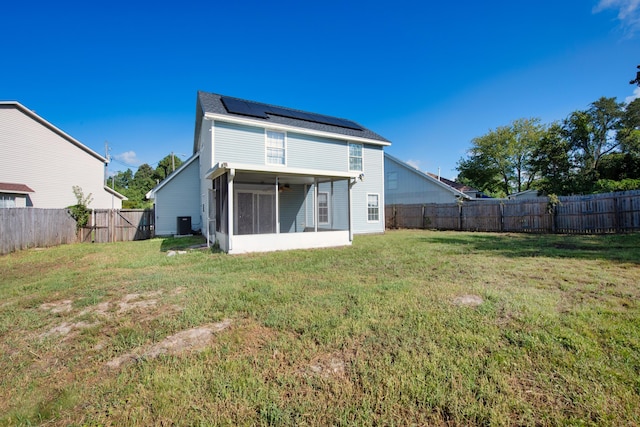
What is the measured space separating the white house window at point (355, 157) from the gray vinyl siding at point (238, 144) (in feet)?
16.3

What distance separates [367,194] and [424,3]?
28.1 ft

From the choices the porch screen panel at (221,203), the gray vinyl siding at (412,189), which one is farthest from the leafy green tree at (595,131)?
the porch screen panel at (221,203)

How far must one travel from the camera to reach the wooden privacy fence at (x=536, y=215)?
1180 centimetres

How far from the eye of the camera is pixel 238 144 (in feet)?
37.4

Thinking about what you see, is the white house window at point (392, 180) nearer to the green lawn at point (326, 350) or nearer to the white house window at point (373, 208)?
the white house window at point (373, 208)

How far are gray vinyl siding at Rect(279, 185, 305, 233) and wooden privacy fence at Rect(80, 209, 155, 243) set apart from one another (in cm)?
713

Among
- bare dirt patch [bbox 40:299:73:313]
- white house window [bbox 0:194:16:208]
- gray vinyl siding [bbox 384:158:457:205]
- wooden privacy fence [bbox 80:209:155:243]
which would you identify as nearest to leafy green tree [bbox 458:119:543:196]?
gray vinyl siding [bbox 384:158:457:205]

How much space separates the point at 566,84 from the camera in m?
15.6

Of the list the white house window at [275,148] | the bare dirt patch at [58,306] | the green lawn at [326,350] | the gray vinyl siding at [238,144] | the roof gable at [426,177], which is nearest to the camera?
the green lawn at [326,350]

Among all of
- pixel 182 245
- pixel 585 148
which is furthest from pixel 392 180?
pixel 182 245

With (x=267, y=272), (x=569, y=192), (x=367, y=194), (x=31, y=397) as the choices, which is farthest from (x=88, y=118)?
(x=569, y=192)

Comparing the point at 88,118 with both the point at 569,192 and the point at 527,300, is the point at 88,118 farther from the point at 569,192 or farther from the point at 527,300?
the point at 569,192

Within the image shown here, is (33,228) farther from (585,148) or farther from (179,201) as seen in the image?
(585,148)

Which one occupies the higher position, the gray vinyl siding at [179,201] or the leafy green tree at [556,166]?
the leafy green tree at [556,166]
